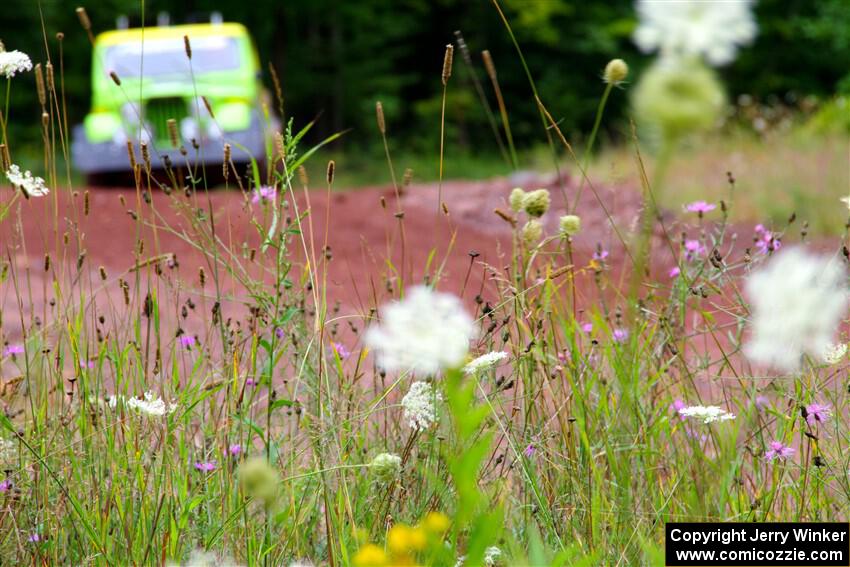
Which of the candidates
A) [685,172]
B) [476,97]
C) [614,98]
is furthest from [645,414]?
[614,98]

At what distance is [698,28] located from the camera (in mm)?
964

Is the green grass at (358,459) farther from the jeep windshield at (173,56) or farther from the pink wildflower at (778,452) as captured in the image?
the jeep windshield at (173,56)

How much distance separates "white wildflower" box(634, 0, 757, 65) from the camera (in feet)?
3.14

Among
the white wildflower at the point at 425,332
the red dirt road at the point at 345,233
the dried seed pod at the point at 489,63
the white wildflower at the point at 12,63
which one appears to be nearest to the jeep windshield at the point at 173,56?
the red dirt road at the point at 345,233

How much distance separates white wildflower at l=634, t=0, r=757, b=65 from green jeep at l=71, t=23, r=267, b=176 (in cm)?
1010

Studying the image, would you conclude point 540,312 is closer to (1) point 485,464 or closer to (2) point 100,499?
(1) point 485,464

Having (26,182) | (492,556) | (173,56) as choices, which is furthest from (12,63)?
(173,56)

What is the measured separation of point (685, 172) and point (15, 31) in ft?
49.4

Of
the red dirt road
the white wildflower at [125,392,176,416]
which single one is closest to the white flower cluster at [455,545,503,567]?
the white wildflower at [125,392,176,416]

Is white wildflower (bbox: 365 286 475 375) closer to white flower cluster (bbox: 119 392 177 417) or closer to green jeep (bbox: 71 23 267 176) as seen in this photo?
white flower cluster (bbox: 119 392 177 417)

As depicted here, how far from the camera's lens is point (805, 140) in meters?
12.1

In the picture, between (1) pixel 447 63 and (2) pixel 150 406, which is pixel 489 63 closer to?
(1) pixel 447 63

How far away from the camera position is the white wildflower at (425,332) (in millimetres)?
938

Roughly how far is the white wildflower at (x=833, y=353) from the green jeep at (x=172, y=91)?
9289 mm
